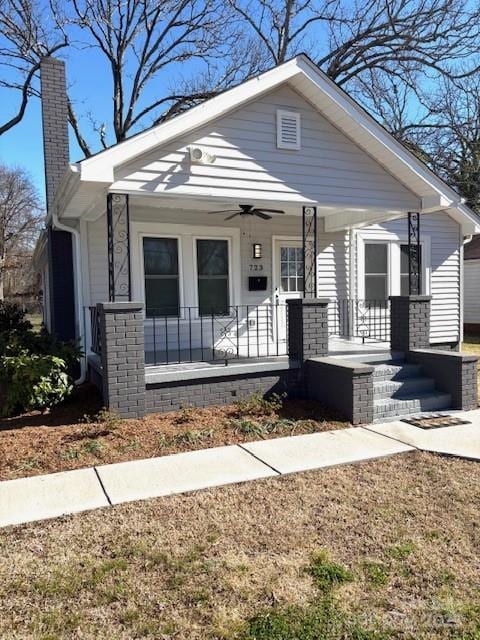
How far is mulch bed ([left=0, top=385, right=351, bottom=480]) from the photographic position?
4.73 meters

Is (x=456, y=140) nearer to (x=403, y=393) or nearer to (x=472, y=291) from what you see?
(x=472, y=291)

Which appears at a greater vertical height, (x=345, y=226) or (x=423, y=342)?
(x=345, y=226)

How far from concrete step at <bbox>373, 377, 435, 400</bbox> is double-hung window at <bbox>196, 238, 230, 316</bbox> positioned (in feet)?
10.8

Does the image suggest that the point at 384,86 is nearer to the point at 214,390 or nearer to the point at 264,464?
the point at 214,390

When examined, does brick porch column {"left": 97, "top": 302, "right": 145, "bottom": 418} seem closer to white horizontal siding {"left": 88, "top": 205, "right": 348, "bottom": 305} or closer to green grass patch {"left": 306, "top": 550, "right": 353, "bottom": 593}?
white horizontal siding {"left": 88, "top": 205, "right": 348, "bottom": 305}

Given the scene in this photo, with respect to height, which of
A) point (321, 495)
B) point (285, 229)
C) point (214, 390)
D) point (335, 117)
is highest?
point (335, 117)

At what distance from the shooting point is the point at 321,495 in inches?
154

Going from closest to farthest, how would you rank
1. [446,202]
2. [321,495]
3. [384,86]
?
[321,495] → [446,202] → [384,86]

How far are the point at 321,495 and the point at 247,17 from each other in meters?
19.9

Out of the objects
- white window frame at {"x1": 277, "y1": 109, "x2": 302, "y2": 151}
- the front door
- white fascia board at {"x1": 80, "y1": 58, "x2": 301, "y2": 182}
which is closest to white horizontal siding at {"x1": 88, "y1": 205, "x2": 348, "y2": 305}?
the front door

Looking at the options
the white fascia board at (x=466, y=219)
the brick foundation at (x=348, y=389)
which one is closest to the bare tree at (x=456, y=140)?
the white fascia board at (x=466, y=219)

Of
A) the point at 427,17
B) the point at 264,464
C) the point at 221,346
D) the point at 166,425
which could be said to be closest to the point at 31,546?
the point at 264,464

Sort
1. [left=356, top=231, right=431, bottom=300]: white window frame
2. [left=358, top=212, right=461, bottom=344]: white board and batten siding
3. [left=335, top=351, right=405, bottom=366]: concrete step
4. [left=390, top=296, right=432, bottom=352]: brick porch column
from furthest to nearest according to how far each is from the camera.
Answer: [left=358, top=212, right=461, bottom=344]: white board and batten siding < [left=356, top=231, right=431, bottom=300]: white window frame < [left=390, top=296, right=432, bottom=352]: brick porch column < [left=335, top=351, right=405, bottom=366]: concrete step

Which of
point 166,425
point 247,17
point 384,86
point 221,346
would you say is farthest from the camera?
point 384,86
